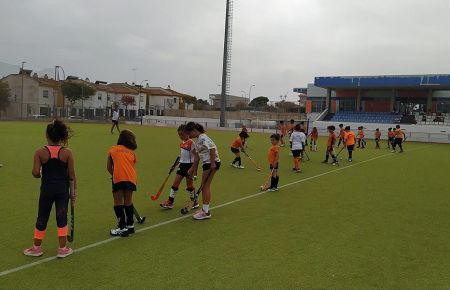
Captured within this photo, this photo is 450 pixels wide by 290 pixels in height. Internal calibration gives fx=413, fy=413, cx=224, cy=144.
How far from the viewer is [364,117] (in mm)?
54312

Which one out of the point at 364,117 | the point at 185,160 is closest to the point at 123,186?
the point at 185,160

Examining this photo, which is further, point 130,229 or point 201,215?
point 201,215

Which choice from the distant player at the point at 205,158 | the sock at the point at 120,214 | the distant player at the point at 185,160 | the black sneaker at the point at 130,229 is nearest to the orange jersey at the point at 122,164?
the sock at the point at 120,214

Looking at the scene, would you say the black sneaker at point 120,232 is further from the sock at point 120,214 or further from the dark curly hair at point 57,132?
the dark curly hair at point 57,132

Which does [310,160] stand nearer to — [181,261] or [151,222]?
[151,222]

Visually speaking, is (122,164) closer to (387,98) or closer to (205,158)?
(205,158)

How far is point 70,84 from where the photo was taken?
229ft

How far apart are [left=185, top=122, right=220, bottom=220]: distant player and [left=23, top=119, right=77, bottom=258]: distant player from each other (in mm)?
2579

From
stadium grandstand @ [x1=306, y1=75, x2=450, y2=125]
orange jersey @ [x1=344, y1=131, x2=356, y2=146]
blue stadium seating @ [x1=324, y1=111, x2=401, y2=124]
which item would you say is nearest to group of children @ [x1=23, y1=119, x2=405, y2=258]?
orange jersey @ [x1=344, y1=131, x2=356, y2=146]

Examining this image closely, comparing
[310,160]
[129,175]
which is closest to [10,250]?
[129,175]

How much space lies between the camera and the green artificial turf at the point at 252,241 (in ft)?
15.0

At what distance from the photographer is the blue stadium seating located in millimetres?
51781

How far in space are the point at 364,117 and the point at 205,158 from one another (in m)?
50.7

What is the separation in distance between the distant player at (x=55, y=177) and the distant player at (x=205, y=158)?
258 centimetres
